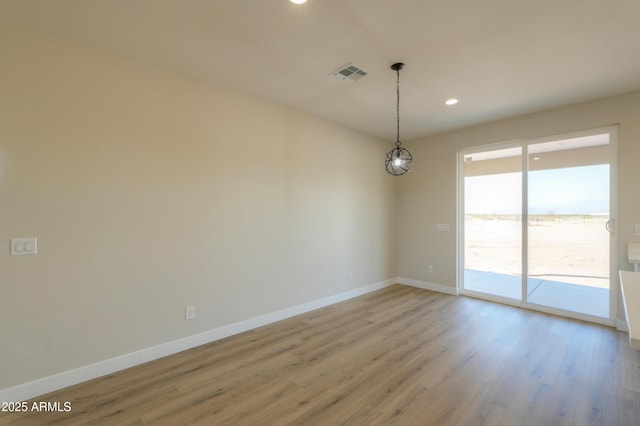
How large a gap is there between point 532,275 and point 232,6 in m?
5.08

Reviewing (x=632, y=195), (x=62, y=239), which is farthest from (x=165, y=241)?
(x=632, y=195)

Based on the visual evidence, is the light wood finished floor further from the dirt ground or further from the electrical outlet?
the dirt ground

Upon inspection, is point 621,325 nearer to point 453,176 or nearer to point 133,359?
point 453,176

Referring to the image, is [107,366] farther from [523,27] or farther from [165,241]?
[523,27]

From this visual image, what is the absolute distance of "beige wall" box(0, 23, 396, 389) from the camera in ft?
7.02

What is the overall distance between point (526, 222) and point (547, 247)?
443mm

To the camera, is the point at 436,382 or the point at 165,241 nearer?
the point at 436,382

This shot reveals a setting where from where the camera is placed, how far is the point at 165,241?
280 centimetres

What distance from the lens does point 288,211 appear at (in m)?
3.86

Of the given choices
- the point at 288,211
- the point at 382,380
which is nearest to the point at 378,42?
the point at 288,211

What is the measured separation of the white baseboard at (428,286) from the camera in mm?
4922

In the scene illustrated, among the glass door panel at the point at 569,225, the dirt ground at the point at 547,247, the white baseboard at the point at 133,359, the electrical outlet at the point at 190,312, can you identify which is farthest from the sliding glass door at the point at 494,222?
the electrical outlet at the point at 190,312

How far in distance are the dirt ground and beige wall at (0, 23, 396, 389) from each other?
3.00 metres

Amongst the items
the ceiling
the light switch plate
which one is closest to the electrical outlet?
the light switch plate
